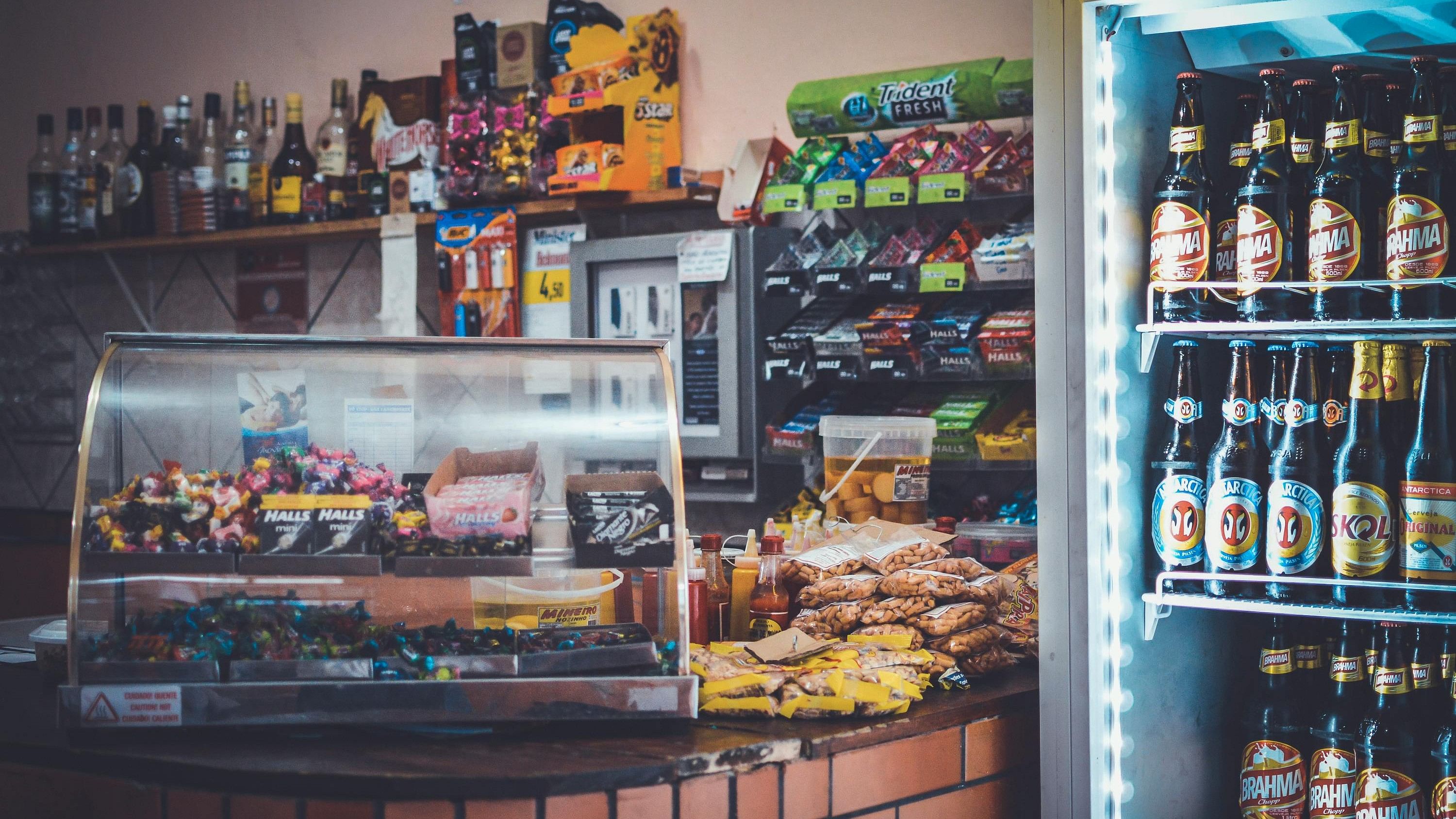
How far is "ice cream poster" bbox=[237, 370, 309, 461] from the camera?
211cm

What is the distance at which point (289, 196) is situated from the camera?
17.1 ft

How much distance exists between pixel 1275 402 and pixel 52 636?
2110 mm

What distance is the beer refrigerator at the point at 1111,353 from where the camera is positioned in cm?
209

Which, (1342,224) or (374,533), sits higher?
(1342,224)

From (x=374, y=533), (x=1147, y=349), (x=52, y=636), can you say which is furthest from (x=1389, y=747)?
(x=52, y=636)

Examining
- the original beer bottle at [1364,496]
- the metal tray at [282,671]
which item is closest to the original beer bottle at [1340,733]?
the original beer bottle at [1364,496]

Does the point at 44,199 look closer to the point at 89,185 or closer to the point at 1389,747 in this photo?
the point at 89,185

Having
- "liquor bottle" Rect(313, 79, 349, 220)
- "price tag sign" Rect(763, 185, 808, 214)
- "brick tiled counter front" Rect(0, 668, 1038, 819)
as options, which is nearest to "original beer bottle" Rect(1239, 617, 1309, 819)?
"brick tiled counter front" Rect(0, 668, 1038, 819)

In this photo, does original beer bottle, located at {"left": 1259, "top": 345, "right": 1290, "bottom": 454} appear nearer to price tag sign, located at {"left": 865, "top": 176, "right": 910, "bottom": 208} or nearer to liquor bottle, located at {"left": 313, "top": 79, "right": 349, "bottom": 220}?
price tag sign, located at {"left": 865, "top": 176, "right": 910, "bottom": 208}

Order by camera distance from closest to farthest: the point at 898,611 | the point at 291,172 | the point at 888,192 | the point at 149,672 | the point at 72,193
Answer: the point at 149,672, the point at 898,611, the point at 888,192, the point at 291,172, the point at 72,193

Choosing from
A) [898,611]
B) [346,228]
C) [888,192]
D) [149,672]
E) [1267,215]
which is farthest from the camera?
[346,228]

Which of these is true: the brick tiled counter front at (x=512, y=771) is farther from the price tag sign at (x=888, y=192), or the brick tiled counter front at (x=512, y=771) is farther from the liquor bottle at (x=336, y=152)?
the liquor bottle at (x=336, y=152)

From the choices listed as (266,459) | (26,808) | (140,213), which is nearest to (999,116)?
(266,459)

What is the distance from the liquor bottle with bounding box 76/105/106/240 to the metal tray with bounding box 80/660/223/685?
4.41 meters
